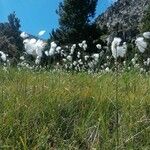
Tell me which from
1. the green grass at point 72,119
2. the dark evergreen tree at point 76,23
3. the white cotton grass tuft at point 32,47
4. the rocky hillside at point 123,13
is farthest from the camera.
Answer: the rocky hillside at point 123,13

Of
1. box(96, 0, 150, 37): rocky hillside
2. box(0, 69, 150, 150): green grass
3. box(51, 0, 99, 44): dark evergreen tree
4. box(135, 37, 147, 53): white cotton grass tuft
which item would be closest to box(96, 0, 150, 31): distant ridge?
box(96, 0, 150, 37): rocky hillside

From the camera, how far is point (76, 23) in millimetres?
49812

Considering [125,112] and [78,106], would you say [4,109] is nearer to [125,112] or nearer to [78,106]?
[78,106]

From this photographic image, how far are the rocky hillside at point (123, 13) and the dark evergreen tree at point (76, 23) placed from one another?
176 feet

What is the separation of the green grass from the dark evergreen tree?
44.4m

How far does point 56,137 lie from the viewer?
3.51m

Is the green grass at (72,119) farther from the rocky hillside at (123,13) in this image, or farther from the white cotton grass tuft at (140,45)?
the rocky hillside at (123,13)

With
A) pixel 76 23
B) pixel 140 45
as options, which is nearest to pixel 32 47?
pixel 140 45

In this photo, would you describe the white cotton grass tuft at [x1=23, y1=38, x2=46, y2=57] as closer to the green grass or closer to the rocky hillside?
the green grass

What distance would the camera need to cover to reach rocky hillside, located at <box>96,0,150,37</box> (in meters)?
109

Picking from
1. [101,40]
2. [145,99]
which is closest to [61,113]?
[145,99]

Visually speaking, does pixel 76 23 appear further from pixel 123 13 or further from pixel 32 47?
pixel 123 13

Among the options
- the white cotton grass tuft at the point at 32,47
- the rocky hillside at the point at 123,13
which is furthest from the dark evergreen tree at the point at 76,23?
the rocky hillside at the point at 123,13

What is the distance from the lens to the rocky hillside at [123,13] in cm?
10875
